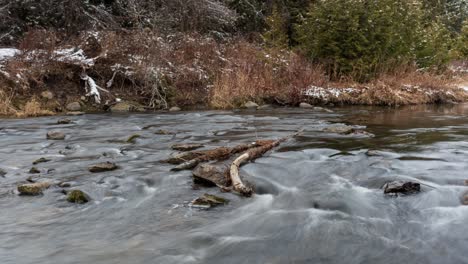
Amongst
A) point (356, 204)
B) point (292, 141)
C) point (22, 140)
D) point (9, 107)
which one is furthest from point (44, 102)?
point (356, 204)

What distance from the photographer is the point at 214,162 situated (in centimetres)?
638

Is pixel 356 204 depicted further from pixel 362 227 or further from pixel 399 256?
pixel 399 256

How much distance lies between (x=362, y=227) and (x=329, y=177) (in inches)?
58.6

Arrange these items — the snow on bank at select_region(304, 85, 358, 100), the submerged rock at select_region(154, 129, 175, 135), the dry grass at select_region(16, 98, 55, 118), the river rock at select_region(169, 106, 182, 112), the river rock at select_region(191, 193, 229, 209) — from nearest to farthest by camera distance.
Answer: the river rock at select_region(191, 193, 229, 209) < the submerged rock at select_region(154, 129, 175, 135) < the dry grass at select_region(16, 98, 55, 118) < the river rock at select_region(169, 106, 182, 112) < the snow on bank at select_region(304, 85, 358, 100)

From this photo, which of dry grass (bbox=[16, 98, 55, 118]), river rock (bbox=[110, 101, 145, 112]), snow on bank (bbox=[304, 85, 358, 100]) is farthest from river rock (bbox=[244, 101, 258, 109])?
dry grass (bbox=[16, 98, 55, 118])

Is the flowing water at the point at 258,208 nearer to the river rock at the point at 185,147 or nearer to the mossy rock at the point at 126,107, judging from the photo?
the river rock at the point at 185,147

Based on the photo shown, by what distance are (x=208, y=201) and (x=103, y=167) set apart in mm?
2143

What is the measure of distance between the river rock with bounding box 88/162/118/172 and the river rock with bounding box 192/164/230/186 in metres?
1.44

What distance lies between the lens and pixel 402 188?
16.9ft

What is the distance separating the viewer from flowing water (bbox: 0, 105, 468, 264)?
397 cm

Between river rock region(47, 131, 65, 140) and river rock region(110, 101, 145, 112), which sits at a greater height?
river rock region(110, 101, 145, 112)

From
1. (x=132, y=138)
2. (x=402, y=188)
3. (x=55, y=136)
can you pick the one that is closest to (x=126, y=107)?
(x=55, y=136)

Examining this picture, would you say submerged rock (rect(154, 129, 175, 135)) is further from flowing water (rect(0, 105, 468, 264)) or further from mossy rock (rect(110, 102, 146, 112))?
mossy rock (rect(110, 102, 146, 112))

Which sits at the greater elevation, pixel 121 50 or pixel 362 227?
pixel 121 50
